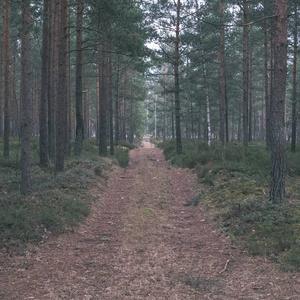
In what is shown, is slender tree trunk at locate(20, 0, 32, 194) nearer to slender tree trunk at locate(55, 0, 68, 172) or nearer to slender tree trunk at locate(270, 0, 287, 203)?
slender tree trunk at locate(55, 0, 68, 172)

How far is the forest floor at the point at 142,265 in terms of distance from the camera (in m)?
4.29

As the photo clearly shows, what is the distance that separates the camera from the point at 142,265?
5.25 metres

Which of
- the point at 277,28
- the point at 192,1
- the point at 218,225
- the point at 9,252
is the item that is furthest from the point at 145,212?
the point at 192,1

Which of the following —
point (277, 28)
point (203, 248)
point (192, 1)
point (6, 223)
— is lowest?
point (203, 248)

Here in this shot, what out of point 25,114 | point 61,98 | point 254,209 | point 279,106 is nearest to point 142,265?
point 254,209

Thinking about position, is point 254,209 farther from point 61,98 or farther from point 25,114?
point 61,98

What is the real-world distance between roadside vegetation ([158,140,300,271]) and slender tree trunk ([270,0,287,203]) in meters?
0.47

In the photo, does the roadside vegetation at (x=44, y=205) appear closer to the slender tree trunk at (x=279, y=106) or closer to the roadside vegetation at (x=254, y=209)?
the roadside vegetation at (x=254, y=209)

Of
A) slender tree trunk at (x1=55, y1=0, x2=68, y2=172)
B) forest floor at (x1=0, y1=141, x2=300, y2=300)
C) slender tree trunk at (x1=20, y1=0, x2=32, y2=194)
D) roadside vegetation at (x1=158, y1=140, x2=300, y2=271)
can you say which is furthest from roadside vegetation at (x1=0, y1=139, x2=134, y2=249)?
roadside vegetation at (x1=158, y1=140, x2=300, y2=271)

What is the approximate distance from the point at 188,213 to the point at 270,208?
8.18ft

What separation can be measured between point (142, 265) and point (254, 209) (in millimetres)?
3488

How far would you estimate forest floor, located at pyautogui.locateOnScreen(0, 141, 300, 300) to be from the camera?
429 centimetres

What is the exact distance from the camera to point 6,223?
19.9 ft

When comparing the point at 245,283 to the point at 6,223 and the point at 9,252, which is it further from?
the point at 6,223
